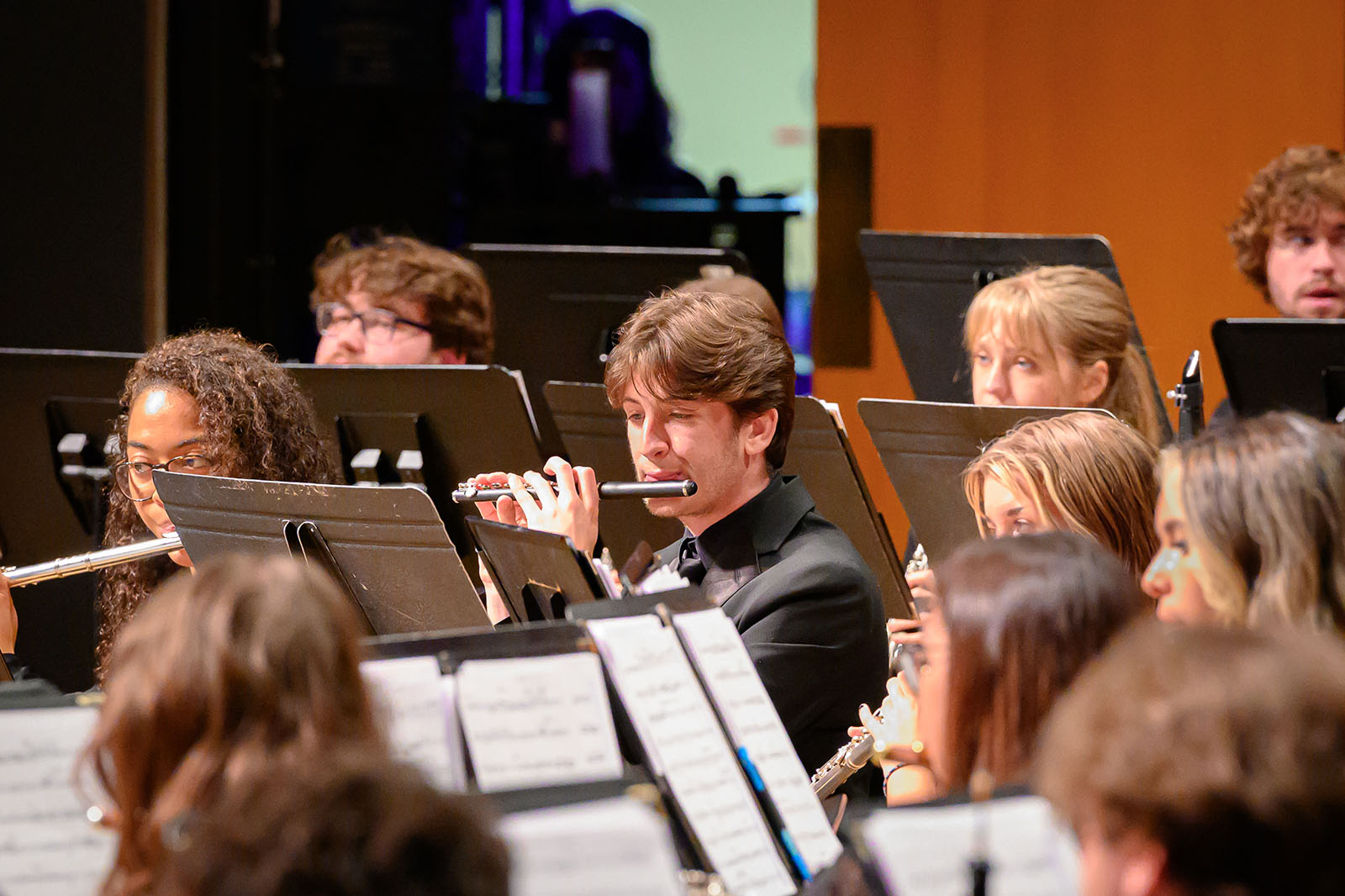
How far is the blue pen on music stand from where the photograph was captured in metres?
1.81

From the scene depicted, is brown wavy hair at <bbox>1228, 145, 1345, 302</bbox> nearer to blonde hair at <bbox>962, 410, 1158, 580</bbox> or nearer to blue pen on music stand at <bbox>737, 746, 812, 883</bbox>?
blonde hair at <bbox>962, 410, 1158, 580</bbox>

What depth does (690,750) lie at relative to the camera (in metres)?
1.77

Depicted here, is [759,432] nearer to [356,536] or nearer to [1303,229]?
[356,536]

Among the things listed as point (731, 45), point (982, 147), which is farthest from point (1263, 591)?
point (731, 45)

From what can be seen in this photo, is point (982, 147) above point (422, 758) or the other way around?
above

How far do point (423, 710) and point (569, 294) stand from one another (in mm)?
2323

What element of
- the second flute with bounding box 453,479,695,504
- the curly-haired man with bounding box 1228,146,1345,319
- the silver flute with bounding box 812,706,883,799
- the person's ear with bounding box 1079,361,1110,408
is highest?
the curly-haired man with bounding box 1228,146,1345,319

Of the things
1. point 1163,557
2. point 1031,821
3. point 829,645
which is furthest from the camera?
point 829,645

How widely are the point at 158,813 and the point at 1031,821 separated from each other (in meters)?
0.71

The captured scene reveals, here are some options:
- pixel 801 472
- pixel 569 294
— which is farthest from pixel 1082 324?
pixel 569 294

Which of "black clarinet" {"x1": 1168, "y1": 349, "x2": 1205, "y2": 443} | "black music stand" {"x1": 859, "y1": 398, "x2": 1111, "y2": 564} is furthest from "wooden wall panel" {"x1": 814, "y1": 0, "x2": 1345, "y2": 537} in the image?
"black music stand" {"x1": 859, "y1": 398, "x2": 1111, "y2": 564}

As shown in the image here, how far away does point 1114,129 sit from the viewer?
16.3 ft

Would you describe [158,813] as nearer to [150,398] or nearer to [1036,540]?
[1036,540]

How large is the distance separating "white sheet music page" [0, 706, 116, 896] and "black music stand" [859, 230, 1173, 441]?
2.38m
